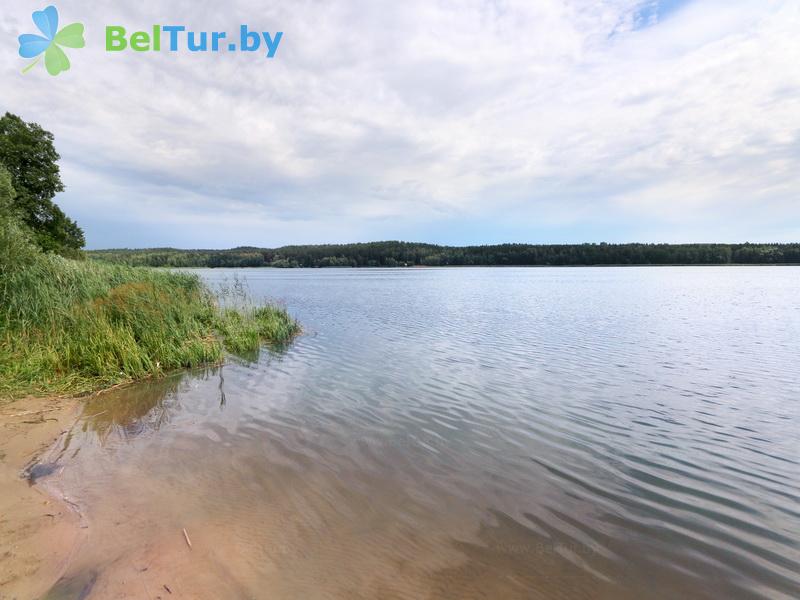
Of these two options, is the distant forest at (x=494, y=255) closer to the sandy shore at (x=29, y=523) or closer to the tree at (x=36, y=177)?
the tree at (x=36, y=177)

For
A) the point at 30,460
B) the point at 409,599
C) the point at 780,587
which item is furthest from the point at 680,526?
the point at 30,460

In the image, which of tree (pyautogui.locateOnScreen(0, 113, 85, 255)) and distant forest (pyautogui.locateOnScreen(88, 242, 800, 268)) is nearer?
tree (pyautogui.locateOnScreen(0, 113, 85, 255))

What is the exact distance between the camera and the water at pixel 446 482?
137 inches

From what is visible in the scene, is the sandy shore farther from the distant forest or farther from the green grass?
the distant forest

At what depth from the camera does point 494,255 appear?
419 feet

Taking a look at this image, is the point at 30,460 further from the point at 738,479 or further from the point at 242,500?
the point at 738,479

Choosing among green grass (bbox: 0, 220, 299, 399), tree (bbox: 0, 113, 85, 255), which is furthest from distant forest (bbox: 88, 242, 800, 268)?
green grass (bbox: 0, 220, 299, 399)

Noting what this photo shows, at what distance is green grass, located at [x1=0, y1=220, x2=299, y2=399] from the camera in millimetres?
8680

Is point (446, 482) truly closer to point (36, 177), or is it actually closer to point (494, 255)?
point (36, 177)

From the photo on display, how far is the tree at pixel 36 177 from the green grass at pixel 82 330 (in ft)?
69.7

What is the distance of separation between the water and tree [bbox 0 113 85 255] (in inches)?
1132

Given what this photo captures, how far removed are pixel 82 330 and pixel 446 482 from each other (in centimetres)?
953

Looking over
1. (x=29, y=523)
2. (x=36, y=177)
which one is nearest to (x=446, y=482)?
(x=29, y=523)

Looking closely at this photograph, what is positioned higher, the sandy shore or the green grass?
the green grass
